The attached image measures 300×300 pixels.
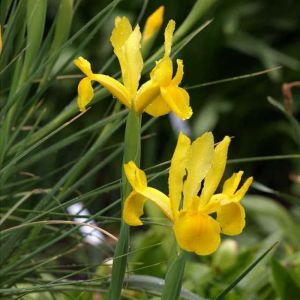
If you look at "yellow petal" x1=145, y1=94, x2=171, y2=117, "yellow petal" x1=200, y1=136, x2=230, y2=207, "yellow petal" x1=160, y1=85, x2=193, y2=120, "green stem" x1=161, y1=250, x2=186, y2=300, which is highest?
"yellow petal" x1=160, y1=85, x2=193, y2=120

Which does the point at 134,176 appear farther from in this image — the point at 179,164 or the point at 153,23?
the point at 153,23

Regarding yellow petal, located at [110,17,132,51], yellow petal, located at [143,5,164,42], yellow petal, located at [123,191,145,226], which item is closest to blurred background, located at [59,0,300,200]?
yellow petal, located at [143,5,164,42]

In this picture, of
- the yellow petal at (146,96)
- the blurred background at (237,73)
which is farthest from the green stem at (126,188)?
the blurred background at (237,73)

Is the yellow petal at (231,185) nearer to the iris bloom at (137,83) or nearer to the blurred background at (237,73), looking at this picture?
the iris bloom at (137,83)

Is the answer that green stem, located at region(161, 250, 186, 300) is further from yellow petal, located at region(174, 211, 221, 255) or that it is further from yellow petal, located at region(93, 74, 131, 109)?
yellow petal, located at region(93, 74, 131, 109)

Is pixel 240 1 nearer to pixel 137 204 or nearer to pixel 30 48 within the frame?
pixel 30 48

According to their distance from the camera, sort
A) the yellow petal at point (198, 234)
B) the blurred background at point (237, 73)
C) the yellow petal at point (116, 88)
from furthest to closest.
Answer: the blurred background at point (237, 73)
the yellow petal at point (116, 88)
the yellow petal at point (198, 234)
